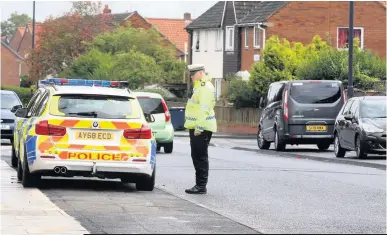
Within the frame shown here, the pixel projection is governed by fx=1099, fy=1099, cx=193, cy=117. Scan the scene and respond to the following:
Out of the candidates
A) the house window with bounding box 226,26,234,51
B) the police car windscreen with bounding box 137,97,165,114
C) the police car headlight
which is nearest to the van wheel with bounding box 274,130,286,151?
the police car windscreen with bounding box 137,97,165,114

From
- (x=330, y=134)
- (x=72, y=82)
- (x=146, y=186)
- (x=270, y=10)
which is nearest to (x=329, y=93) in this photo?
(x=330, y=134)

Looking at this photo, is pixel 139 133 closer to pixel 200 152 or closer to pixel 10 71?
pixel 200 152

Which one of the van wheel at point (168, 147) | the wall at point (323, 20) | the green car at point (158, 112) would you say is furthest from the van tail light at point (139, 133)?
the wall at point (323, 20)

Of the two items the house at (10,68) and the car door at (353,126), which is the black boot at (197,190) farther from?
the house at (10,68)

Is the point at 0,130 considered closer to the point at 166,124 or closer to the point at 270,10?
the point at 166,124

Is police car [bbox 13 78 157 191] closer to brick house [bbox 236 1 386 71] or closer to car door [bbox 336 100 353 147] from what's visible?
car door [bbox 336 100 353 147]

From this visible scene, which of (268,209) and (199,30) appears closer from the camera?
(268,209)

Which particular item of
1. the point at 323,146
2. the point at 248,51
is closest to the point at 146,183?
the point at 323,146
